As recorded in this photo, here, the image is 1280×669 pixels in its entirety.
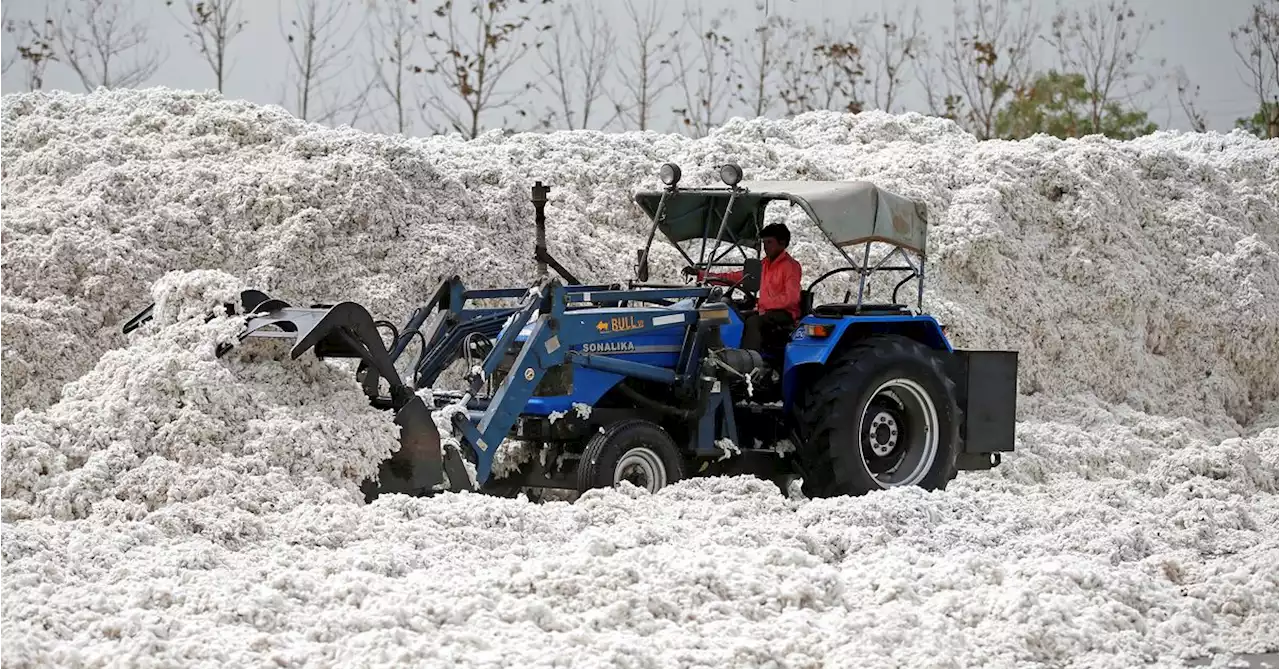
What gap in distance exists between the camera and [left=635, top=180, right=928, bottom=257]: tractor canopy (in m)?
10.1

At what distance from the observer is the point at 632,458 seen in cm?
932

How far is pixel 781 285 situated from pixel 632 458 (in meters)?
1.69

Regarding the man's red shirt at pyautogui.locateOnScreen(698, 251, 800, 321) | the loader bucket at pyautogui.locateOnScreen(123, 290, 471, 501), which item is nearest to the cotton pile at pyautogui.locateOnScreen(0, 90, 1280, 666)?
the loader bucket at pyautogui.locateOnScreen(123, 290, 471, 501)

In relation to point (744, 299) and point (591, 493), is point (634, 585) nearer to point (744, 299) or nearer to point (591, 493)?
point (591, 493)

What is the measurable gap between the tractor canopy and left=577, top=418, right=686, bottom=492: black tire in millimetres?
1638

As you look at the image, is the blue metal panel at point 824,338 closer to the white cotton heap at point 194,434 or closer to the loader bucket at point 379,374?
the loader bucket at point 379,374

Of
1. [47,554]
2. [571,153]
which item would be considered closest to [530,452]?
[47,554]

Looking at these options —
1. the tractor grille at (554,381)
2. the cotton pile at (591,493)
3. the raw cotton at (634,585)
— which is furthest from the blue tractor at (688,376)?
the raw cotton at (634,585)

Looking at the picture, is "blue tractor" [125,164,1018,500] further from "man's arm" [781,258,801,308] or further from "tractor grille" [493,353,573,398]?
"man's arm" [781,258,801,308]

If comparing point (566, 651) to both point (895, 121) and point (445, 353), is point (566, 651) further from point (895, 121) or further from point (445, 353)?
point (895, 121)

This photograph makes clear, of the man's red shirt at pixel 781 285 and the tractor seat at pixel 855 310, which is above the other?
the man's red shirt at pixel 781 285

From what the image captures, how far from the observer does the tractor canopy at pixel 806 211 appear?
1012 centimetres

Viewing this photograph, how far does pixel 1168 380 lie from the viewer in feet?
52.9

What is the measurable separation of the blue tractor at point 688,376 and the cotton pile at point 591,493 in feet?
1.00
